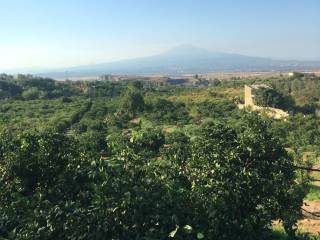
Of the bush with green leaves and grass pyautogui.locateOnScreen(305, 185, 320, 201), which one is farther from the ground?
the bush with green leaves

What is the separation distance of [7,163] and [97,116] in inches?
1722

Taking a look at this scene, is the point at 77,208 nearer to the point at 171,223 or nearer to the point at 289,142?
the point at 171,223

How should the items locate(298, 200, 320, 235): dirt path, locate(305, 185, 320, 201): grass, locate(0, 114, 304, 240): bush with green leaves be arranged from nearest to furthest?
locate(0, 114, 304, 240): bush with green leaves → locate(298, 200, 320, 235): dirt path → locate(305, 185, 320, 201): grass

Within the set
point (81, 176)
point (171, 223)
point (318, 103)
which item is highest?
point (81, 176)

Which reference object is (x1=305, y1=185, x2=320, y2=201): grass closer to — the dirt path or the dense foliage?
the dirt path

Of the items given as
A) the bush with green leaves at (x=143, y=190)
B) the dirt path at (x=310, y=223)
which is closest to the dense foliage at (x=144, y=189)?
the bush with green leaves at (x=143, y=190)

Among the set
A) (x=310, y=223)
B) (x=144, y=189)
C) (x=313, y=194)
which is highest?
(x=144, y=189)

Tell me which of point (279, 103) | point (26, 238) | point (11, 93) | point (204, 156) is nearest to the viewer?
point (26, 238)

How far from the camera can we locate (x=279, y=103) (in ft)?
183

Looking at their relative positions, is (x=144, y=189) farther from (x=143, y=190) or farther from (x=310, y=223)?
(x=310, y=223)

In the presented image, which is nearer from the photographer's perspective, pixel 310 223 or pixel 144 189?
pixel 144 189

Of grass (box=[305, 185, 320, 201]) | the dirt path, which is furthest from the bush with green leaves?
grass (box=[305, 185, 320, 201])

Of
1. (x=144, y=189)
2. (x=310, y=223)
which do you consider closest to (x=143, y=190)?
(x=144, y=189)

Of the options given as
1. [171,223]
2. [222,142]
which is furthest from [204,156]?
[171,223]
